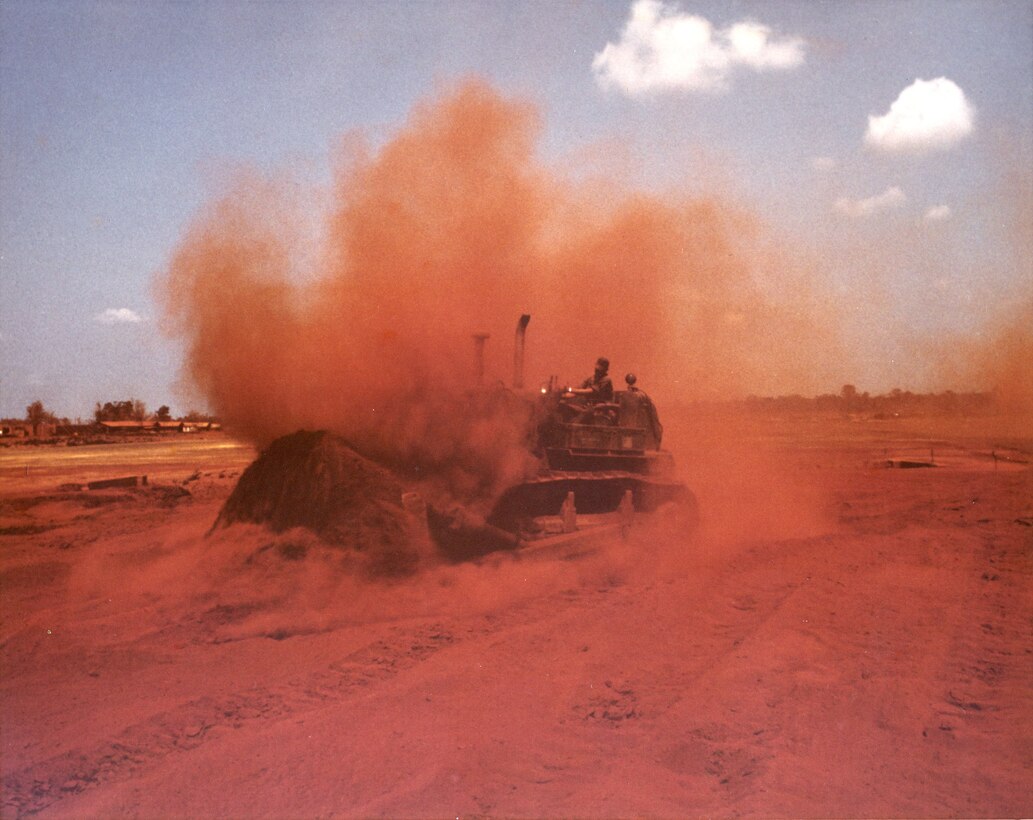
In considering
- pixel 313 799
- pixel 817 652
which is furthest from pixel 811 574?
pixel 313 799

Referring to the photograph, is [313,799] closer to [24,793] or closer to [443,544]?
[24,793]

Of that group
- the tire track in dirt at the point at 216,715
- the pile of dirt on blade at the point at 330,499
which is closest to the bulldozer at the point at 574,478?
the pile of dirt on blade at the point at 330,499

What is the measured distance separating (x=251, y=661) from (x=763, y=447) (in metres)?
26.8

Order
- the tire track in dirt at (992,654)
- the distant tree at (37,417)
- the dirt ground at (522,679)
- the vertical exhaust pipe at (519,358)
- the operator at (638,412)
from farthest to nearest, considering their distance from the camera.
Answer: the distant tree at (37,417)
the operator at (638,412)
the vertical exhaust pipe at (519,358)
the tire track in dirt at (992,654)
the dirt ground at (522,679)

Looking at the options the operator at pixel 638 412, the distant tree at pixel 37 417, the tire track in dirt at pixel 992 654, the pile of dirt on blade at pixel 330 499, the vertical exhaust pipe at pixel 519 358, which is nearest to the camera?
the tire track in dirt at pixel 992 654

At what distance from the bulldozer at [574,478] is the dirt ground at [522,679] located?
42 cm

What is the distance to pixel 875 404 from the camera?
2923 inches

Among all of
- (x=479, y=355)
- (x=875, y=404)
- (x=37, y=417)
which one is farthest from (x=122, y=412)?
(x=875, y=404)

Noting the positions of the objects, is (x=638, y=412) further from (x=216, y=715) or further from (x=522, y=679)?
(x=216, y=715)

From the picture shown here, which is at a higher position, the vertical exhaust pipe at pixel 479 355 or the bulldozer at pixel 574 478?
the vertical exhaust pipe at pixel 479 355

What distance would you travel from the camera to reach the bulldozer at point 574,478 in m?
9.78

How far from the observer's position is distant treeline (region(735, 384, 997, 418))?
62.2 metres

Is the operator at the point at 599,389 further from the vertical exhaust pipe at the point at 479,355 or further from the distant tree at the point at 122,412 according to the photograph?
the distant tree at the point at 122,412

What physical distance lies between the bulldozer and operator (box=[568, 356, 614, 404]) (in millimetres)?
68
